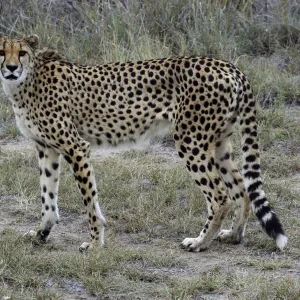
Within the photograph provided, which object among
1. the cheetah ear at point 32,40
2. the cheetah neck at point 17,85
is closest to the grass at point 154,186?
the cheetah neck at point 17,85

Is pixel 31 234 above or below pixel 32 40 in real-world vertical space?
below

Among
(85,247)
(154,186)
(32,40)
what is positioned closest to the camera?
(85,247)

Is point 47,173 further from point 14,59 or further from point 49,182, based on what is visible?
point 14,59

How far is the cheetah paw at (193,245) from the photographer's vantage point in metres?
5.22

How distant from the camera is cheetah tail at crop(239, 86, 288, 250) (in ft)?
16.7

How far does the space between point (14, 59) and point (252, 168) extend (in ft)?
4.91

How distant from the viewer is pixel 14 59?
524 cm

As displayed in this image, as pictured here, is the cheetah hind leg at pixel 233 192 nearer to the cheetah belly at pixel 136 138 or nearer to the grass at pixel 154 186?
the grass at pixel 154 186

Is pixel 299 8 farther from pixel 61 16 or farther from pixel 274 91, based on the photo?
pixel 61 16

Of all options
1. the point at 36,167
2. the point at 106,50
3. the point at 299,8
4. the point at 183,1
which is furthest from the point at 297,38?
the point at 36,167

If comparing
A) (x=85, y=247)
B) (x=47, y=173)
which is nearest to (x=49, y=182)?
(x=47, y=173)

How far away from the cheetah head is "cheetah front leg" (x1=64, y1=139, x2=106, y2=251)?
52 centimetres

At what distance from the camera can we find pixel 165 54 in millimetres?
7969

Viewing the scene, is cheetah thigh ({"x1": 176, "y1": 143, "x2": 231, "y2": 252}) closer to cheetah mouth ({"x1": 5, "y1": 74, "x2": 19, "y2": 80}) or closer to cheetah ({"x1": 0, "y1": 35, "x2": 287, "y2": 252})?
cheetah ({"x1": 0, "y1": 35, "x2": 287, "y2": 252})
